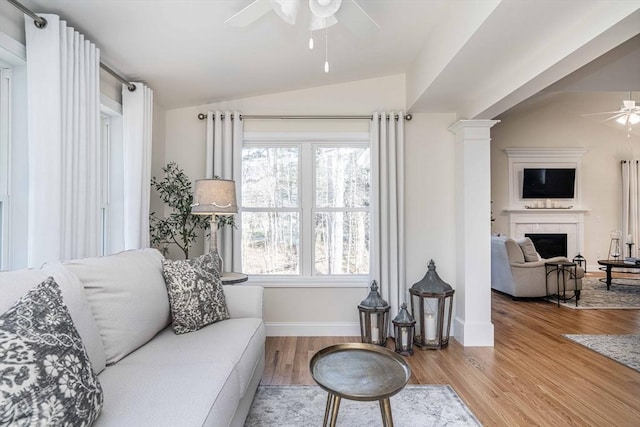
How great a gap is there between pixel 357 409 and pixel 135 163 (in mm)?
2351

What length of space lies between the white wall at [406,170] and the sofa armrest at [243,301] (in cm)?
120

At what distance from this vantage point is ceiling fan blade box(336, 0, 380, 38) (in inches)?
71.4

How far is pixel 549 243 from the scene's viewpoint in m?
7.43

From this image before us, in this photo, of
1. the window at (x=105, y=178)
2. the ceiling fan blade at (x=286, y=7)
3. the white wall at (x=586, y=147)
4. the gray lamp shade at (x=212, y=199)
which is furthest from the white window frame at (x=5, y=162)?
the white wall at (x=586, y=147)

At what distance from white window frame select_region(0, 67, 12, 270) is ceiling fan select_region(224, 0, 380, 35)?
1253 millimetres

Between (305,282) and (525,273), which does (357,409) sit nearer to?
(305,282)

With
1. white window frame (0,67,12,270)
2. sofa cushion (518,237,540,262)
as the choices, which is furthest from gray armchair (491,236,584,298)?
white window frame (0,67,12,270)

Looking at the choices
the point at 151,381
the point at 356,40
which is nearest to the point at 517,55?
the point at 356,40

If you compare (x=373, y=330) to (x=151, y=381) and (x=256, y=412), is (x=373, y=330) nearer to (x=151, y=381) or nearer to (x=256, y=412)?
(x=256, y=412)

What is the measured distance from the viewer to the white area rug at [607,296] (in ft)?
15.7

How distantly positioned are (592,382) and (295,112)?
337 cm

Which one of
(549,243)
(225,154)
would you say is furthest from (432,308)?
(549,243)

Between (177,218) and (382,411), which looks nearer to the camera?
(382,411)

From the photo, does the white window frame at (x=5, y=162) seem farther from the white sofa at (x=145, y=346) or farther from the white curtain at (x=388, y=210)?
the white curtain at (x=388, y=210)
